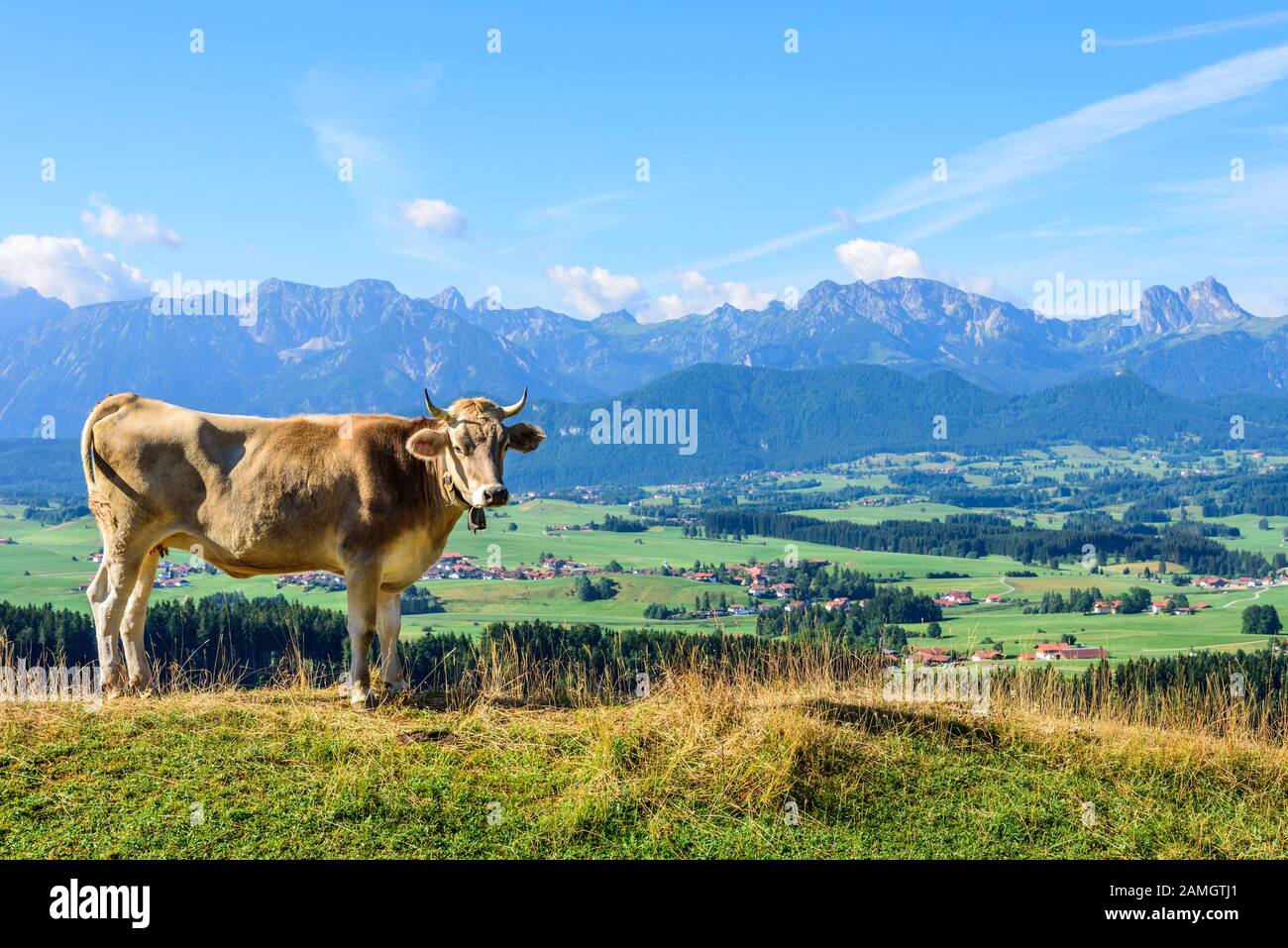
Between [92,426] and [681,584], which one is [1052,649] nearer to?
[681,584]

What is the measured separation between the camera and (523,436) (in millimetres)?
10891

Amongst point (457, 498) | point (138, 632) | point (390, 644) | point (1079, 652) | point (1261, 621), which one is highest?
point (457, 498)

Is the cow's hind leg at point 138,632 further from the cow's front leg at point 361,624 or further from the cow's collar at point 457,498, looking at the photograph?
the cow's collar at point 457,498

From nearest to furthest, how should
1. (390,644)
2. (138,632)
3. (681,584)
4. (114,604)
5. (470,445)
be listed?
1. (470,445)
2. (114,604)
3. (138,632)
4. (390,644)
5. (681,584)

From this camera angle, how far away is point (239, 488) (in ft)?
34.5

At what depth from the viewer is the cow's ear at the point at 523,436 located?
1081 cm

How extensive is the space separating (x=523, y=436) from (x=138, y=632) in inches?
171

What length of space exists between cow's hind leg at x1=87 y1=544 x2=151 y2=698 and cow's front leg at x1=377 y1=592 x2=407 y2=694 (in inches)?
94.4

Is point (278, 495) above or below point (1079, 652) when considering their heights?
above

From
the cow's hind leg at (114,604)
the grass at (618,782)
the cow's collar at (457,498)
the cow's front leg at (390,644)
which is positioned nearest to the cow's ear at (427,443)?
the cow's collar at (457,498)

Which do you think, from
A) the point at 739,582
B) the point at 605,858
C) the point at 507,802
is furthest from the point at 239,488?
the point at 739,582

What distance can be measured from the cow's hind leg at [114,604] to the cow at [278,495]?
1 centimetres

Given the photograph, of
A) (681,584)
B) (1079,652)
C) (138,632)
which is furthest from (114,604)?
(681,584)
